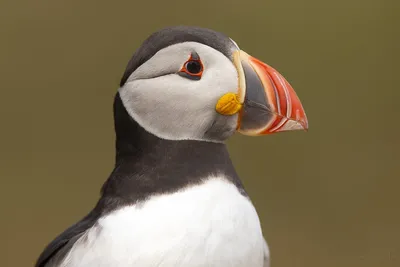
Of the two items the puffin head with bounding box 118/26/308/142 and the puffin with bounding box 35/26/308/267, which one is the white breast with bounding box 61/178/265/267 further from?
the puffin head with bounding box 118/26/308/142

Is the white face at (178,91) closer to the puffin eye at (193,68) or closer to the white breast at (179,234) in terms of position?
the puffin eye at (193,68)

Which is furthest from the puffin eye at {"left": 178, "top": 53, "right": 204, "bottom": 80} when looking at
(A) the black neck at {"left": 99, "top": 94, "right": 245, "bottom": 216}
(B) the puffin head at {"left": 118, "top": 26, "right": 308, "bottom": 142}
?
(A) the black neck at {"left": 99, "top": 94, "right": 245, "bottom": 216}

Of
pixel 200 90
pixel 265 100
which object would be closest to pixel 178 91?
pixel 200 90

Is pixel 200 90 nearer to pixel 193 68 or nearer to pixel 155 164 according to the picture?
pixel 193 68

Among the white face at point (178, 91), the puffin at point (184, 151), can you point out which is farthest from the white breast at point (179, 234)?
the white face at point (178, 91)

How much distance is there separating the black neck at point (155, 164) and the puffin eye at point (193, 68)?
0.38 feet

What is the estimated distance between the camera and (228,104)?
54.2 inches

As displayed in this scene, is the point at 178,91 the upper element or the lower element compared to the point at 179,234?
upper

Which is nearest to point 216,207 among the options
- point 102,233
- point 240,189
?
point 240,189

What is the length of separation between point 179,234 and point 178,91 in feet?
0.80

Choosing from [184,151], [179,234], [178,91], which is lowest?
[179,234]

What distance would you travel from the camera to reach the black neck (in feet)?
4.52

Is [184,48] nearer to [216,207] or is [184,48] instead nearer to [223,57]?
[223,57]

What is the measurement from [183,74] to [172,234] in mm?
274
